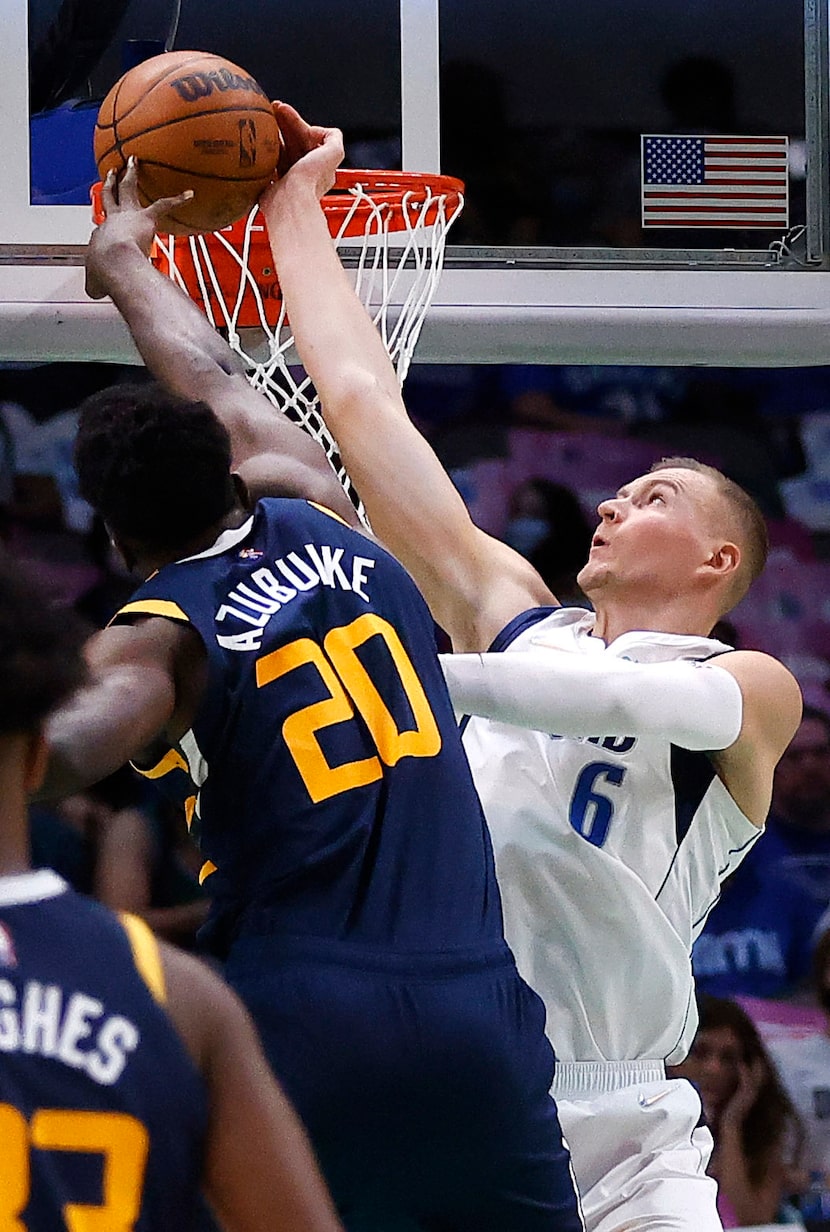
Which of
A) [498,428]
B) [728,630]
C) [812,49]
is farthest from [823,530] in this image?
[812,49]

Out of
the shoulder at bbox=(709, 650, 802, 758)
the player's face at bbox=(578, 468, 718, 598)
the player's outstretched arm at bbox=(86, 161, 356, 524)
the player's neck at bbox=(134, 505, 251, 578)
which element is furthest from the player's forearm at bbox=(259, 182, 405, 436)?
the player's neck at bbox=(134, 505, 251, 578)

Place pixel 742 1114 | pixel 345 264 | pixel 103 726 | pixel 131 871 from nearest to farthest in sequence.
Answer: pixel 103 726, pixel 345 264, pixel 131 871, pixel 742 1114

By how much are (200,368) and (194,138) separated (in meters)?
A: 0.66

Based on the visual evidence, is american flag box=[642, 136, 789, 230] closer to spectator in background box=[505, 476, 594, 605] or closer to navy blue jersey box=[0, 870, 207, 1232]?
spectator in background box=[505, 476, 594, 605]

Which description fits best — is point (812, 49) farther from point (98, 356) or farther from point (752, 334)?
point (98, 356)

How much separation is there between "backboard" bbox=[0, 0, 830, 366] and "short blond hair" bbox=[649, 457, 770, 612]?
120cm

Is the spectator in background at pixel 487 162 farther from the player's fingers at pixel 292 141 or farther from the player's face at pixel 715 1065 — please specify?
the player's face at pixel 715 1065

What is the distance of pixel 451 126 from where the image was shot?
5484 mm

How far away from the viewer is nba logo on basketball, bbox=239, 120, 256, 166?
3584 mm

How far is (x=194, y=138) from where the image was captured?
3.54m

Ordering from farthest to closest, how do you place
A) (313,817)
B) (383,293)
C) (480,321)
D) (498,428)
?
(498,428) < (480,321) < (383,293) < (313,817)

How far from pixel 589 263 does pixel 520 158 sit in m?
0.74

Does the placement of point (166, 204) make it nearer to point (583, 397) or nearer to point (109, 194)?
point (109, 194)

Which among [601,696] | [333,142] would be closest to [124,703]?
[601,696]
